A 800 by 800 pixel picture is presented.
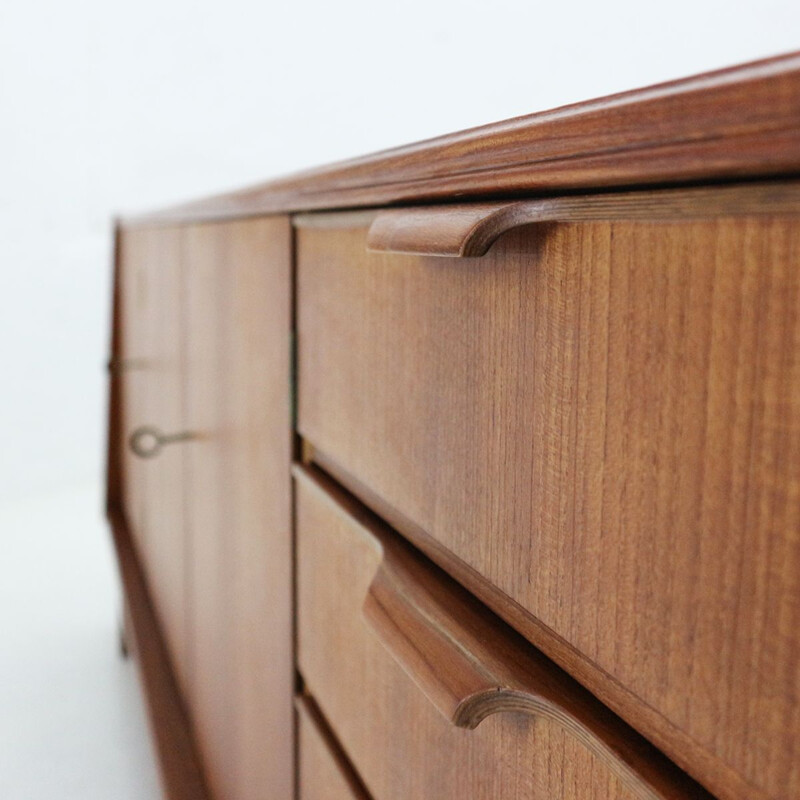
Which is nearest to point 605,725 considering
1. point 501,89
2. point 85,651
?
point 501,89

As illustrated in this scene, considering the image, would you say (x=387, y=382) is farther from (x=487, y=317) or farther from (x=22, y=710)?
(x=22, y=710)

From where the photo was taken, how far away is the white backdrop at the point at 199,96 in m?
0.62

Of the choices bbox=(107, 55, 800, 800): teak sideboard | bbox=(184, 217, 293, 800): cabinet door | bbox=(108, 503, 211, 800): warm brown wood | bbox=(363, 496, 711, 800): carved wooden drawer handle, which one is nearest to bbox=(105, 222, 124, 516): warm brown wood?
bbox=(108, 503, 211, 800): warm brown wood

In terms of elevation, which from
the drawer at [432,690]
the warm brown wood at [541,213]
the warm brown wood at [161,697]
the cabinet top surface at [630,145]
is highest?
the cabinet top surface at [630,145]

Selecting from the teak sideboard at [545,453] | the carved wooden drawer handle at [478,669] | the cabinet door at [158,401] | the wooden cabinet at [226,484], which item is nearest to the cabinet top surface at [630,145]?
the teak sideboard at [545,453]

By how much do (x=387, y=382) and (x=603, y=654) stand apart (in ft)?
0.62

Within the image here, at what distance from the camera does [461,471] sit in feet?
1.21

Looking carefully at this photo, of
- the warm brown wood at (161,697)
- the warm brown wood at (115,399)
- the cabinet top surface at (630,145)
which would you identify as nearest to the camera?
the cabinet top surface at (630,145)

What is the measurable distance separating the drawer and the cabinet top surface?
16 centimetres

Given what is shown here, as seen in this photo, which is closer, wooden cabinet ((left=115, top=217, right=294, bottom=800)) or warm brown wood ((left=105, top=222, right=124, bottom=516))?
wooden cabinet ((left=115, top=217, right=294, bottom=800))

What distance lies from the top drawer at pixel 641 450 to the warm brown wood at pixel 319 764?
0.19m

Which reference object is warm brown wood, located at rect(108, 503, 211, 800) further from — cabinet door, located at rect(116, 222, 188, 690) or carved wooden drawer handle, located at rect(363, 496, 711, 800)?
carved wooden drawer handle, located at rect(363, 496, 711, 800)

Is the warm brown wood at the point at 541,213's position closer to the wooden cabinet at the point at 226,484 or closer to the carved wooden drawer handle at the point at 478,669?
the carved wooden drawer handle at the point at 478,669

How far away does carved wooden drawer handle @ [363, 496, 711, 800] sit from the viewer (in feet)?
0.90
